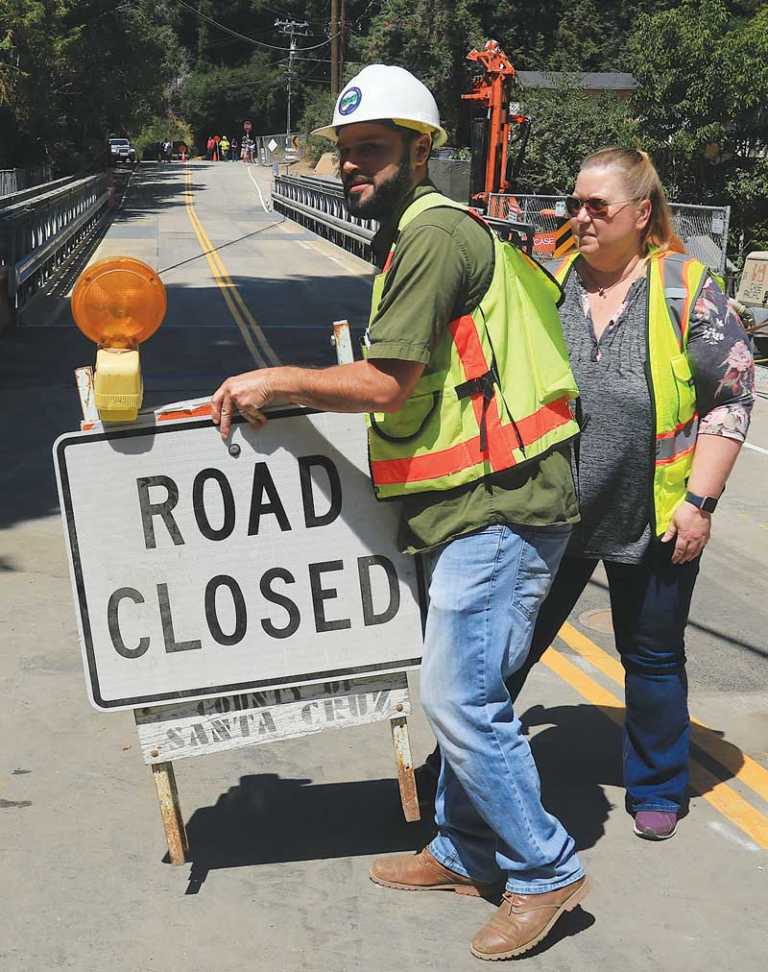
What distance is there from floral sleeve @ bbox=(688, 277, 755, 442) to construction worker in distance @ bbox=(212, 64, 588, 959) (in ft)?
1.98

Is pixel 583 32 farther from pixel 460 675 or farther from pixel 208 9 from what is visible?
pixel 460 675

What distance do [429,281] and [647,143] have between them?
80.9 ft

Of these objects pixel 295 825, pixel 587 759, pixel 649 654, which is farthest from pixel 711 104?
pixel 295 825

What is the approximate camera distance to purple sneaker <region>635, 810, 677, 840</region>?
3906 millimetres

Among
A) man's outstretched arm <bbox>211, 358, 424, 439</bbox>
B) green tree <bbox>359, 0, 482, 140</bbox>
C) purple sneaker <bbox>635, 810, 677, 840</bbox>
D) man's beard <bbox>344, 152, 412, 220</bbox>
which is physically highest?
man's beard <bbox>344, 152, 412, 220</bbox>

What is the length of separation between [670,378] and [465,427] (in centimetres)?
87

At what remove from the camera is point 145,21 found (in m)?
50.6

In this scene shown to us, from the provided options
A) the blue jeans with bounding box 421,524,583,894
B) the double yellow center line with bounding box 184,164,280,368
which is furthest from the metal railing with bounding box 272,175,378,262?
the blue jeans with bounding box 421,524,583,894

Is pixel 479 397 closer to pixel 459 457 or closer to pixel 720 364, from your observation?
pixel 459 457

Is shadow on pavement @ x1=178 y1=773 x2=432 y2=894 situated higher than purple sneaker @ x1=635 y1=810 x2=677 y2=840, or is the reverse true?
purple sneaker @ x1=635 y1=810 x2=677 y2=840

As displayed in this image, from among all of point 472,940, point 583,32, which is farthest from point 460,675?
point 583,32

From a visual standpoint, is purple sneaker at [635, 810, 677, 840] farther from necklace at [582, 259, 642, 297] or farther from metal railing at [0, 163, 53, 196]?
metal railing at [0, 163, 53, 196]

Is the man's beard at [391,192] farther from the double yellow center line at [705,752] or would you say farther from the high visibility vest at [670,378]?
the double yellow center line at [705,752]

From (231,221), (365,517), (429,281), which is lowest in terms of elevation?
(231,221)
